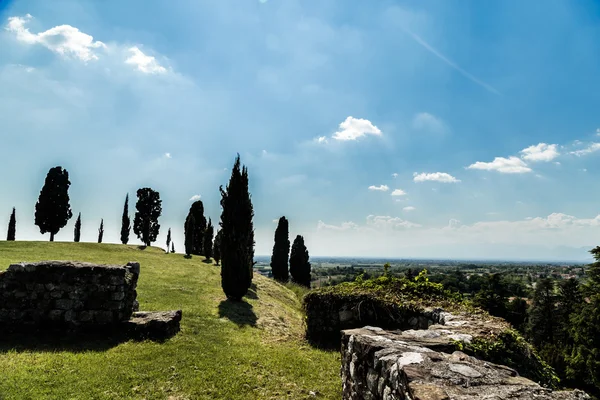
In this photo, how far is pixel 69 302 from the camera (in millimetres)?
9391

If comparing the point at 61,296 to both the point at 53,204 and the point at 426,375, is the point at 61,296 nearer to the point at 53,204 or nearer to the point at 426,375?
the point at 426,375

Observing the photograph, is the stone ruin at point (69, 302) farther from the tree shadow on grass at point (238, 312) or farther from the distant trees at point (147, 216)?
the distant trees at point (147, 216)

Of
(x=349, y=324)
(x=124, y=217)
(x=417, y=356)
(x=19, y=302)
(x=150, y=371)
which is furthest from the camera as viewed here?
(x=124, y=217)

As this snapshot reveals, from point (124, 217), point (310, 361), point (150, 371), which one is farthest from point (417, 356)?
point (124, 217)

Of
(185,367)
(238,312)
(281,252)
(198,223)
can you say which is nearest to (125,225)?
(198,223)

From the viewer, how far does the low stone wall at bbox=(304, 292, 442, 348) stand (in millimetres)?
8273

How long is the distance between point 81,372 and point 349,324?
23.1ft

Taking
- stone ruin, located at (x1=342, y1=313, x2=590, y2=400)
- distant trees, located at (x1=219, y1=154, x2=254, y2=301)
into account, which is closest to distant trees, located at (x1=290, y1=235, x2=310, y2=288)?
distant trees, located at (x1=219, y1=154, x2=254, y2=301)

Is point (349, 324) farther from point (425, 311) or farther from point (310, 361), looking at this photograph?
point (425, 311)

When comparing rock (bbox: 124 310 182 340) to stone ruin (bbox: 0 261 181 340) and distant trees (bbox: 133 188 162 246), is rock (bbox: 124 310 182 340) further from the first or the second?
distant trees (bbox: 133 188 162 246)

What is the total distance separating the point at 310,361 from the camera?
8508 mm

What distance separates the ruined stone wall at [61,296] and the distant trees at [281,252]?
32207 mm

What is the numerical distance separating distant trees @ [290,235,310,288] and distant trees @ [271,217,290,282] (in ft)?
3.26

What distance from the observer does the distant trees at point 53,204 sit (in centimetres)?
3806
